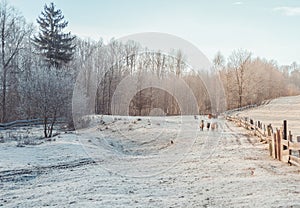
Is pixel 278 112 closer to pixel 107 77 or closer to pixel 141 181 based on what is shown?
pixel 107 77

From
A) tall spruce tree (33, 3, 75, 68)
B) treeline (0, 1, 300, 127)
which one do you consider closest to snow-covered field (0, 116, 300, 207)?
treeline (0, 1, 300, 127)

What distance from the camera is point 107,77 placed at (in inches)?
1565

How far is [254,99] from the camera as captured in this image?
60312 millimetres

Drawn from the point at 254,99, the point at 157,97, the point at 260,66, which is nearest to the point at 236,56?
the point at 260,66

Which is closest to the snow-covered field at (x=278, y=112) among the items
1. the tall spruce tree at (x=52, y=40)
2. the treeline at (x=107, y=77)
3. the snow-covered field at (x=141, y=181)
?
the treeline at (x=107, y=77)

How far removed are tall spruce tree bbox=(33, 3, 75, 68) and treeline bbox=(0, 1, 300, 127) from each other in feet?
1.51

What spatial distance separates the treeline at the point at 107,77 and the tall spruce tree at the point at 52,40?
1.51 feet

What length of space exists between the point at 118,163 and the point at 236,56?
59552mm

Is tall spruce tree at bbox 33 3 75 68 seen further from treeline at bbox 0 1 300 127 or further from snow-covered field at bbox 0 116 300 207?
snow-covered field at bbox 0 116 300 207

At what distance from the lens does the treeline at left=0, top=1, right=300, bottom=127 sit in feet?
65.5

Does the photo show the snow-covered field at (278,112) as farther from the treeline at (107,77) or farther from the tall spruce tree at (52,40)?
the tall spruce tree at (52,40)

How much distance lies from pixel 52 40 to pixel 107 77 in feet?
26.5

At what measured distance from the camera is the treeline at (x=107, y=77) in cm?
1995

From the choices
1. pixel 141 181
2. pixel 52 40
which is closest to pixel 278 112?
pixel 52 40
